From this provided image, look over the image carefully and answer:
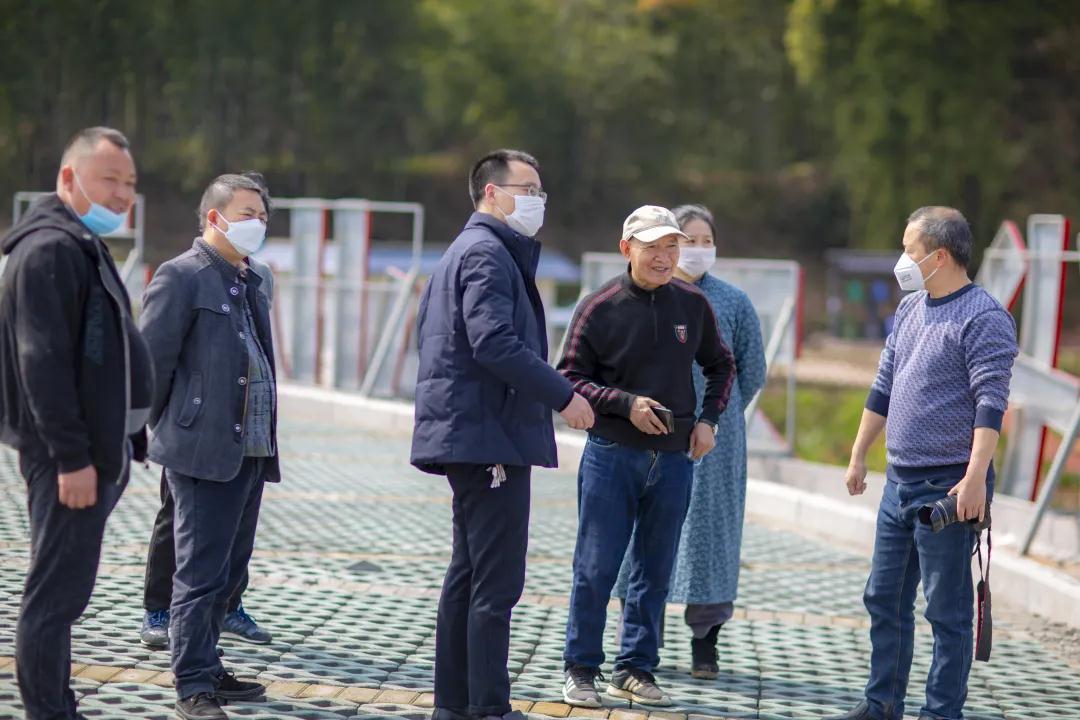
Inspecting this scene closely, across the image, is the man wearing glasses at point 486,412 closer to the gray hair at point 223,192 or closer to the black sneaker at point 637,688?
the black sneaker at point 637,688

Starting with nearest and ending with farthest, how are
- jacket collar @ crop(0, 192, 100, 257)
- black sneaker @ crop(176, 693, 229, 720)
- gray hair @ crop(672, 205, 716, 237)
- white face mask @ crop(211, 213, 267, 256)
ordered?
1. jacket collar @ crop(0, 192, 100, 257)
2. black sneaker @ crop(176, 693, 229, 720)
3. white face mask @ crop(211, 213, 267, 256)
4. gray hair @ crop(672, 205, 716, 237)

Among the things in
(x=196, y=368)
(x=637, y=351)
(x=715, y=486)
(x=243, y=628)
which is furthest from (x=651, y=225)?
(x=243, y=628)

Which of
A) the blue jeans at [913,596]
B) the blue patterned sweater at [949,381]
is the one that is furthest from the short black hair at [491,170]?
the blue jeans at [913,596]

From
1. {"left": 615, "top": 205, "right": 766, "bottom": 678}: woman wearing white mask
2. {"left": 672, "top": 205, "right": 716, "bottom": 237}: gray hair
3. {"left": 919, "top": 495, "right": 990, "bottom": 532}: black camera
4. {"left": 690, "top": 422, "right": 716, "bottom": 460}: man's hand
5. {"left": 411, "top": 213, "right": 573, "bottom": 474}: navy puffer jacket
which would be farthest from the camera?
{"left": 672, "top": 205, "right": 716, "bottom": 237}: gray hair

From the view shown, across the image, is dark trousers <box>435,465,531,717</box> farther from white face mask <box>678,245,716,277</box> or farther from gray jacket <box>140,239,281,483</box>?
white face mask <box>678,245,716,277</box>

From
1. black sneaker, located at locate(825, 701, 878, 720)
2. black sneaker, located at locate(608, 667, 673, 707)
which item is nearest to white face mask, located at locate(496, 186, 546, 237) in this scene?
black sneaker, located at locate(608, 667, 673, 707)

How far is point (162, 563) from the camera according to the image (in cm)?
623

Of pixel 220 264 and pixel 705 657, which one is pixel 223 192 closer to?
pixel 220 264

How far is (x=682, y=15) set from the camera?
62500 mm

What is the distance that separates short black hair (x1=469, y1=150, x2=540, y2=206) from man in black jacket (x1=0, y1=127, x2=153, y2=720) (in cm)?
120

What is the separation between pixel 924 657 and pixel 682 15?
57.2 m

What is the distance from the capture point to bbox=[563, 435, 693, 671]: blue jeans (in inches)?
234

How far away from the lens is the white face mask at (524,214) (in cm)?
531

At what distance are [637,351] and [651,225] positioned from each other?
18.3 inches
